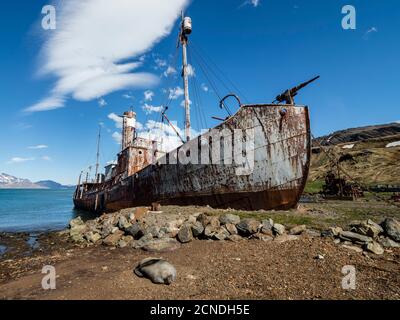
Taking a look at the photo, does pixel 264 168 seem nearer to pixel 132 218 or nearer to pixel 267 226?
pixel 267 226

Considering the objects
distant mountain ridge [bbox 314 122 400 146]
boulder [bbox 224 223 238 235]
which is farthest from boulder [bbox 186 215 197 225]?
distant mountain ridge [bbox 314 122 400 146]

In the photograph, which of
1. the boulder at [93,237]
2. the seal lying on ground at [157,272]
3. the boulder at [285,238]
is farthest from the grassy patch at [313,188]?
the seal lying on ground at [157,272]

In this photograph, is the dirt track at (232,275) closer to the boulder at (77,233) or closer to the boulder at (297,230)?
the boulder at (297,230)

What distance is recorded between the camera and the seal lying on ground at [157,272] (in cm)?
543

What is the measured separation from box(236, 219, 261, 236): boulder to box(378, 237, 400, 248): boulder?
3.28 meters

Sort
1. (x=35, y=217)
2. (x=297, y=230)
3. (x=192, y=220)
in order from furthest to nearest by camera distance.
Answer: (x=35, y=217) → (x=192, y=220) → (x=297, y=230)

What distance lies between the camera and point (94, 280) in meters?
6.04

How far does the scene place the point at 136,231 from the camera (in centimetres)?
977

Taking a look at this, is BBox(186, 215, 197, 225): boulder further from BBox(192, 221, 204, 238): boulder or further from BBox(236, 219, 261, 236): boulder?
BBox(236, 219, 261, 236): boulder

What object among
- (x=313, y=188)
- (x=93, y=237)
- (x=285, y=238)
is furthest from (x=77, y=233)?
(x=313, y=188)

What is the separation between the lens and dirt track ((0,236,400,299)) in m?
4.82

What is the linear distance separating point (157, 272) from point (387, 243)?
19.7 ft

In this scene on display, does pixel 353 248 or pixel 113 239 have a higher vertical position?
pixel 353 248
